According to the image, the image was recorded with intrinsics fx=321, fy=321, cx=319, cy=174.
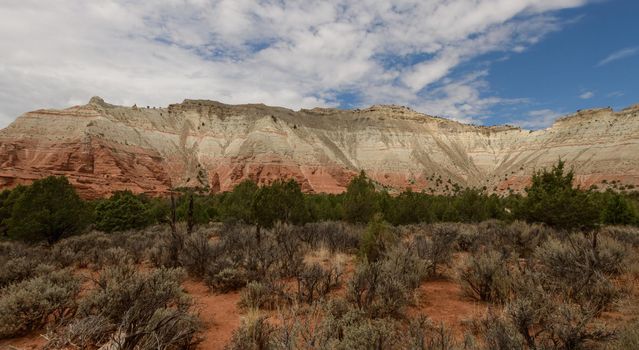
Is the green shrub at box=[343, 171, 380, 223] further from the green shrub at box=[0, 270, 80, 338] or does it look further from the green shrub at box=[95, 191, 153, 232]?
the green shrub at box=[95, 191, 153, 232]

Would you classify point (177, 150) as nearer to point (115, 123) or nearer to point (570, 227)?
point (115, 123)

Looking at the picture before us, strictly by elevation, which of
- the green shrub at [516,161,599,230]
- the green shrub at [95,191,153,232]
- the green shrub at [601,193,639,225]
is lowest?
the green shrub at [95,191,153,232]

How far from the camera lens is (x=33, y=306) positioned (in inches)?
232

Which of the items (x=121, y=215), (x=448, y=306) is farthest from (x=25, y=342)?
(x=121, y=215)

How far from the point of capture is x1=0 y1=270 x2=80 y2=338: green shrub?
5.58 m

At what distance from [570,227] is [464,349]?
1633 centimetres

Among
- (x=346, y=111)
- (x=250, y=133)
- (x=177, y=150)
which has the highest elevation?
(x=346, y=111)

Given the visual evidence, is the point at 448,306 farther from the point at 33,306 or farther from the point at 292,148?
the point at 292,148

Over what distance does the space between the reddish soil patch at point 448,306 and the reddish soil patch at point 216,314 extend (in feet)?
11.5

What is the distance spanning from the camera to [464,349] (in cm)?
359

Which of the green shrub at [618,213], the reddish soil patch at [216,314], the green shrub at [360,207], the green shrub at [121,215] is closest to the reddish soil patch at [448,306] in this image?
the reddish soil patch at [216,314]

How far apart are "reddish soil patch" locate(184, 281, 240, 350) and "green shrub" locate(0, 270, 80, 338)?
2.35 metres

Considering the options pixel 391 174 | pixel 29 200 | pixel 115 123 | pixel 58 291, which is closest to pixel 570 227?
pixel 58 291

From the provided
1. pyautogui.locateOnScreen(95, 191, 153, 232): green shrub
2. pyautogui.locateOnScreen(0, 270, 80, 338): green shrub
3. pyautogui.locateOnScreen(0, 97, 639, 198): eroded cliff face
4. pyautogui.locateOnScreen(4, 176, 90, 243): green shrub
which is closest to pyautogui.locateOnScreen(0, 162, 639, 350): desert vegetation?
pyautogui.locateOnScreen(0, 270, 80, 338): green shrub
